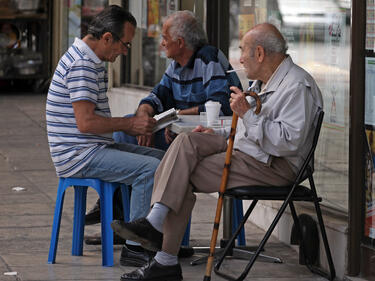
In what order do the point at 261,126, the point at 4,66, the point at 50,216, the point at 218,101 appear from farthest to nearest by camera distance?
the point at 4,66 < the point at 50,216 < the point at 218,101 < the point at 261,126

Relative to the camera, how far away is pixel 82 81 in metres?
5.15

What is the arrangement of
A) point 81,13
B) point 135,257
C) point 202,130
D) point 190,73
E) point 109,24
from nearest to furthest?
1. point 202,130
2. point 135,257
3. point 109,24
4. point 190,73
5. point 81,13

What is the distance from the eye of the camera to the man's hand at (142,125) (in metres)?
5.27

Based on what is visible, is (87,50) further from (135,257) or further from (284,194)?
(284,194)

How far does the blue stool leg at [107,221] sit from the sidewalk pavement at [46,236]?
0.09m

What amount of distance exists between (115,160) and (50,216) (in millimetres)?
1599

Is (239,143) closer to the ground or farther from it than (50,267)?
farther from it

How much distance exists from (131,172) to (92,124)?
35 cm

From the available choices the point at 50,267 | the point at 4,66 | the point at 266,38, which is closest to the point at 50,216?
the point at 50,267

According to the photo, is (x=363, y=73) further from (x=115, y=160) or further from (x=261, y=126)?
(x=115, y=160)

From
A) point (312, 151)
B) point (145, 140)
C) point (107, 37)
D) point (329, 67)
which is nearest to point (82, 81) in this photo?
point (107, 37)

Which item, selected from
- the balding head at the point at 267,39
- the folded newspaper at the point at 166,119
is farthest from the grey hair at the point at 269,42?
the folded newspaper at the point at 166,119

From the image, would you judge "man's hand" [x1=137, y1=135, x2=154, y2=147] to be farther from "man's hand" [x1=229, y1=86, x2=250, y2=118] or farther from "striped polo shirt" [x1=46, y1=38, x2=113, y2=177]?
"man's hand" [x1=229, y1=86, x2=250, y2=118]

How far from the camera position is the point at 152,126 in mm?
5289
